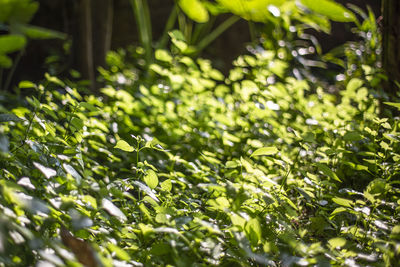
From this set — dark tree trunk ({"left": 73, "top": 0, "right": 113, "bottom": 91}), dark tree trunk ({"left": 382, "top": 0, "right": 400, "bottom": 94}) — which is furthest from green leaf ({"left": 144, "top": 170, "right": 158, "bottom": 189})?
dark tree trunk ({"left": 73, "top": 0, "right": 113, "bottom": 91})

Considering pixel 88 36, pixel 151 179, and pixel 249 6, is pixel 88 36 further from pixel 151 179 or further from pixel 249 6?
pixel 151 179

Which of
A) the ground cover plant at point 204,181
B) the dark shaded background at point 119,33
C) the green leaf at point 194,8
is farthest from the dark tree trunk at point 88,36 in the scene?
the dark shaded background at point 119,33

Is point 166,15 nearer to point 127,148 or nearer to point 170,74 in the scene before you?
point 170,74

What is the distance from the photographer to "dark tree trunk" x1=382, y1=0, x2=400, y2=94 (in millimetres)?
1254

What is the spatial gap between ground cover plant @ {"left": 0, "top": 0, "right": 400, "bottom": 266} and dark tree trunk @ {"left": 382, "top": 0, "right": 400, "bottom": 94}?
0.05m

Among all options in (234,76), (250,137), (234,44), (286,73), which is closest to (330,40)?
(234,44)

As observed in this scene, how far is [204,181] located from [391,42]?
29.5 inches

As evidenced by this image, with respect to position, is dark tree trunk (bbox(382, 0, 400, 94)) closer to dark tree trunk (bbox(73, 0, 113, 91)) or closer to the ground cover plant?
the ground cover plant

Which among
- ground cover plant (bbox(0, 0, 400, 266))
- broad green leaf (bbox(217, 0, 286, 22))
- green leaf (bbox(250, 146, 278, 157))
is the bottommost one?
ground cover plant (bbox(0, 0, 400, 266))

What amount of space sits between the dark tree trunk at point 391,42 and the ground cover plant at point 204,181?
5 cm

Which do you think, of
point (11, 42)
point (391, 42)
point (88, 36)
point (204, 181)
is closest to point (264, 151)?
point (204, 181)

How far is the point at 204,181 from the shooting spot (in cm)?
113

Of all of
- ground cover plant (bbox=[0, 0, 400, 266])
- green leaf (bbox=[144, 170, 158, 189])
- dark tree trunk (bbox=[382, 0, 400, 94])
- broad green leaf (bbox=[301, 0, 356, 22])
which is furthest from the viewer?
dark tree trunk (bbox=[382, 0, 400, 94])

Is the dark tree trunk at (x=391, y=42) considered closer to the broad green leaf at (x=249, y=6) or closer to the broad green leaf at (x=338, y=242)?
→ the broad green leaf at (x=249, y=6)
